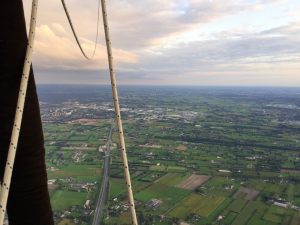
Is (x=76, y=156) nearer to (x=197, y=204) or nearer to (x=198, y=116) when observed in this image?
(x=197, y=204)

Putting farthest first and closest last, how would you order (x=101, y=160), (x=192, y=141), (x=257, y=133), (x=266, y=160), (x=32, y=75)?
(x=257, y=133) → (x=192, y=141) → (x=266, y=160) → (x=101, y=160) → (x=32, y=75)

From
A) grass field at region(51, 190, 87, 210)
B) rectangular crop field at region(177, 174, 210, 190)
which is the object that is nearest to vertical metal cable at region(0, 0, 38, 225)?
grass field at region(51, 190, 87, 210)

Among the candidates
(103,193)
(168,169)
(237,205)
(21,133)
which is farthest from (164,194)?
(21,133)

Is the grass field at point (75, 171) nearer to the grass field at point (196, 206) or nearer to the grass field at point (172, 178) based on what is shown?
the grass field at point (172, 178)

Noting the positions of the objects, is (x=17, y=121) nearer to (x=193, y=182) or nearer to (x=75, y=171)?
(x=193, y=182)

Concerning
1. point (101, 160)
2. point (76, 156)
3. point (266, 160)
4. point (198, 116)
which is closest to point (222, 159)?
point (266, 160)

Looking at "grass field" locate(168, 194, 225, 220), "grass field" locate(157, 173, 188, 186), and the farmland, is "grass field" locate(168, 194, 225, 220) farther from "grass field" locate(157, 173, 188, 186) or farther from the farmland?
"grass field" locate(157, 173, 188, 186)
